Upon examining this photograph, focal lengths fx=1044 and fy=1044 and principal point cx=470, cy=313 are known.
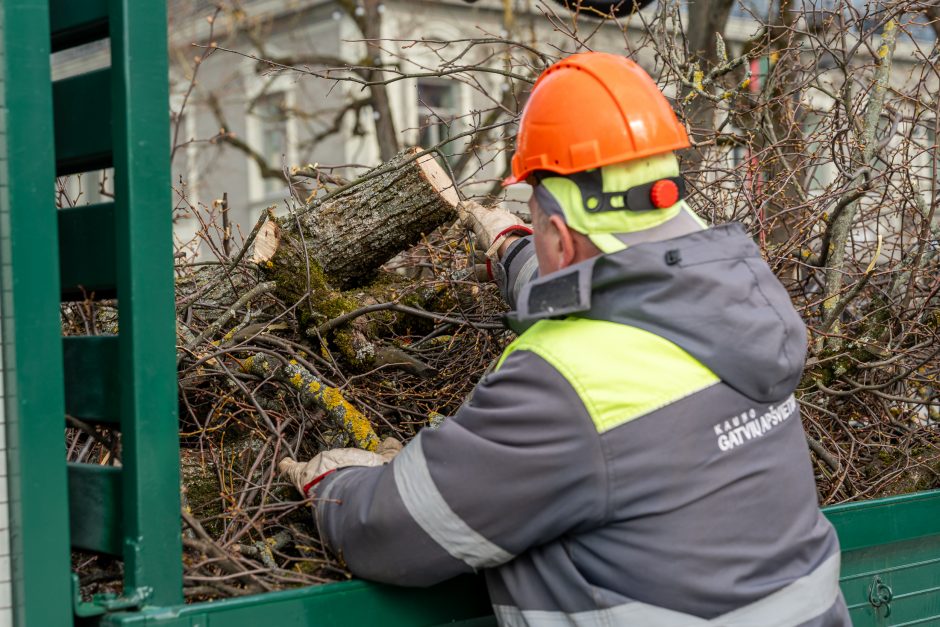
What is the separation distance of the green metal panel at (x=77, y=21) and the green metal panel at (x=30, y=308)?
10 cm

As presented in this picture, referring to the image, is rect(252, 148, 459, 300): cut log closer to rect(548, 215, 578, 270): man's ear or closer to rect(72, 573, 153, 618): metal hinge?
rect(548, 215, 578, 270): man's ear

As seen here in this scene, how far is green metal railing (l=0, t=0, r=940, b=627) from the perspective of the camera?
1728mm

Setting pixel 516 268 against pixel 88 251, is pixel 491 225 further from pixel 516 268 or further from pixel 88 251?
pixel 88 251

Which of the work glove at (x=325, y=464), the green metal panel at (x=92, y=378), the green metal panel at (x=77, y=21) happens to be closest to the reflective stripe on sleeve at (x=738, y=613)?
the work glove at (x=325, y=464)

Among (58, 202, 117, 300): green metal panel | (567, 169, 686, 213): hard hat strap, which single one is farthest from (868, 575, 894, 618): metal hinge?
(58, 202, 117, 300): green metal panel

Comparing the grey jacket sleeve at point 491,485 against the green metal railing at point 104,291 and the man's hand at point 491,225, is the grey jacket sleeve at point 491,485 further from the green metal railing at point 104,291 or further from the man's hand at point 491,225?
the man's hand at point 491,225

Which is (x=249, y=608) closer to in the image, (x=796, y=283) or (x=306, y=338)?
(x=306, y=338)

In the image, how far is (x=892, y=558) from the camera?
263 cm

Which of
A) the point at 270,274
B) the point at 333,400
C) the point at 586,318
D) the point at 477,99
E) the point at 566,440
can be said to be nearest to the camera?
the point at 566,440

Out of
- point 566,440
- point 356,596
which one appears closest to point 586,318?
point 566,440

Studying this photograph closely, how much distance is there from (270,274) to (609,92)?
171 cm

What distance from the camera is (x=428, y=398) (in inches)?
Result: 125

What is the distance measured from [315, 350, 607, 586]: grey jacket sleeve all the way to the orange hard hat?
393 mm

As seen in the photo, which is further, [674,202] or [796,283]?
[796,283]
